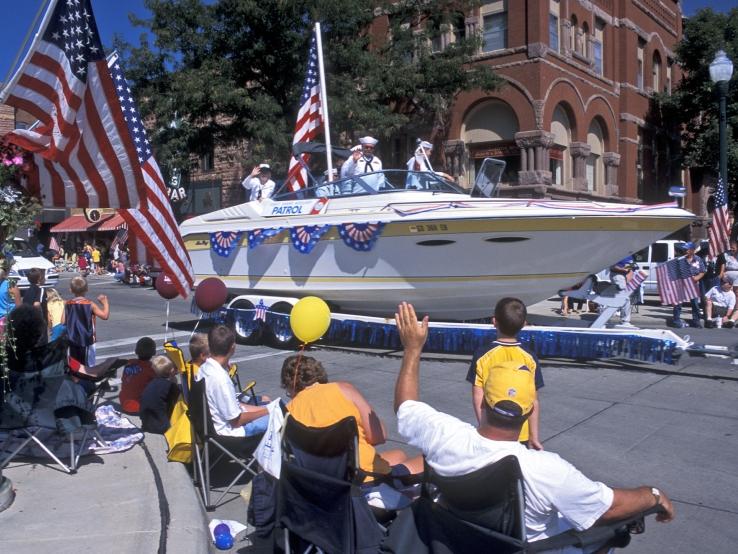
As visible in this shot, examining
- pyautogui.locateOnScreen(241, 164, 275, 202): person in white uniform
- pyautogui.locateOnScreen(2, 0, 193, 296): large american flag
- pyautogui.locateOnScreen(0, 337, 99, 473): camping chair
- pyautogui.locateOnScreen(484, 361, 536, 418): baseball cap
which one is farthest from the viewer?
pyautogui.locateOnScreen(241, 164, 275, 202): person in white uniform

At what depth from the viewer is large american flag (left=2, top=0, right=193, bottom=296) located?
18.1 feet

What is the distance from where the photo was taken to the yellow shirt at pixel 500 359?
420cm

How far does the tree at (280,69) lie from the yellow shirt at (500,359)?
647 inches

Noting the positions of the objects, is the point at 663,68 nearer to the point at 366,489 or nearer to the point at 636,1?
the point at 636,1

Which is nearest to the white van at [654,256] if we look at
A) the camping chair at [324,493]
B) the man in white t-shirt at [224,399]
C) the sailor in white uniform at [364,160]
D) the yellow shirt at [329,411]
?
the sailor in white uniform at [364,160]

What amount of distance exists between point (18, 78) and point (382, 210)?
5431mm

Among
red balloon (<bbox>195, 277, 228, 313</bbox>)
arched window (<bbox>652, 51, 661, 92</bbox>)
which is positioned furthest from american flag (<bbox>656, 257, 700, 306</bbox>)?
arched window (<bbox>652, 51, 661, 92</bbox>)

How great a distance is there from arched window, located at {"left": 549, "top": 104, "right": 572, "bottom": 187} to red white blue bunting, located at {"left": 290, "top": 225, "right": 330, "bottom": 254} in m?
13.6

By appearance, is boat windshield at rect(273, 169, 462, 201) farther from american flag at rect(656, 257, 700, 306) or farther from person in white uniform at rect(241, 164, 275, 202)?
american flag at rect(656, 257, 700, 306)

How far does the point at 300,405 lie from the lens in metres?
3.70

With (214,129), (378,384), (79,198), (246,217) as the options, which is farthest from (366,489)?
(214,129)

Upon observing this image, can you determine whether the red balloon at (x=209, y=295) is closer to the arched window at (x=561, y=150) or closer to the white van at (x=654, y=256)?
the white van at (x=654, y=256)

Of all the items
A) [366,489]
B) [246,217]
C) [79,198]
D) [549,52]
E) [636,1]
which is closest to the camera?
[366,489]

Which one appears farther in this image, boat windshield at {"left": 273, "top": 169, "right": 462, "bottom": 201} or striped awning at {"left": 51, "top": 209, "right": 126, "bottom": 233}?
striped awning at {"left": 51, "top": 209, "right": 126, "bottom": 233}
